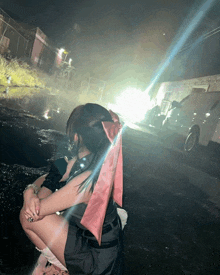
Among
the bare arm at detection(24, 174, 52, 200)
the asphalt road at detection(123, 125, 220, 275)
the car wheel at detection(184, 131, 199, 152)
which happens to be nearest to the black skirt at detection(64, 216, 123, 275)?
the bare arm at detection(24, 174, 52, 200)

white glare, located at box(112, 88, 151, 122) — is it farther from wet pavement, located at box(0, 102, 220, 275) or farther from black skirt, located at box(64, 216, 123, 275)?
black skirt, located at box(64, 216, 123, 275)

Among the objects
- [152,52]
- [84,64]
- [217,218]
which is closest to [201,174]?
[217,218]

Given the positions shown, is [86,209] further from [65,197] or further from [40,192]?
[40,192]

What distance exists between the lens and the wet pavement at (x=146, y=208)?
222 cm

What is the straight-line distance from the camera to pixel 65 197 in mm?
1549

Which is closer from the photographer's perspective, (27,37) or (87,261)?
(87,261)

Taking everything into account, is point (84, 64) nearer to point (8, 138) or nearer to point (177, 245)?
point (8, 138)

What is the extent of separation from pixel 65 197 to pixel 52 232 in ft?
1.01

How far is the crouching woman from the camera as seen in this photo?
4.96 feet

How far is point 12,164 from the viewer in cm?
359

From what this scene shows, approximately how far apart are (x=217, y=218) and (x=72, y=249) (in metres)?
3.26

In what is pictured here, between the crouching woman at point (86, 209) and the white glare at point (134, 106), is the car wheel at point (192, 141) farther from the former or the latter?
the white glare at point (134, 106)

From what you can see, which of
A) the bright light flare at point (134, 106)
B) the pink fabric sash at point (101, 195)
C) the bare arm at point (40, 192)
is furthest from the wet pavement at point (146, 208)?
the bright light flare at point (134, 106)

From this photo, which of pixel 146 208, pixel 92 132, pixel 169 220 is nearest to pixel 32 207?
pixel 92 132
